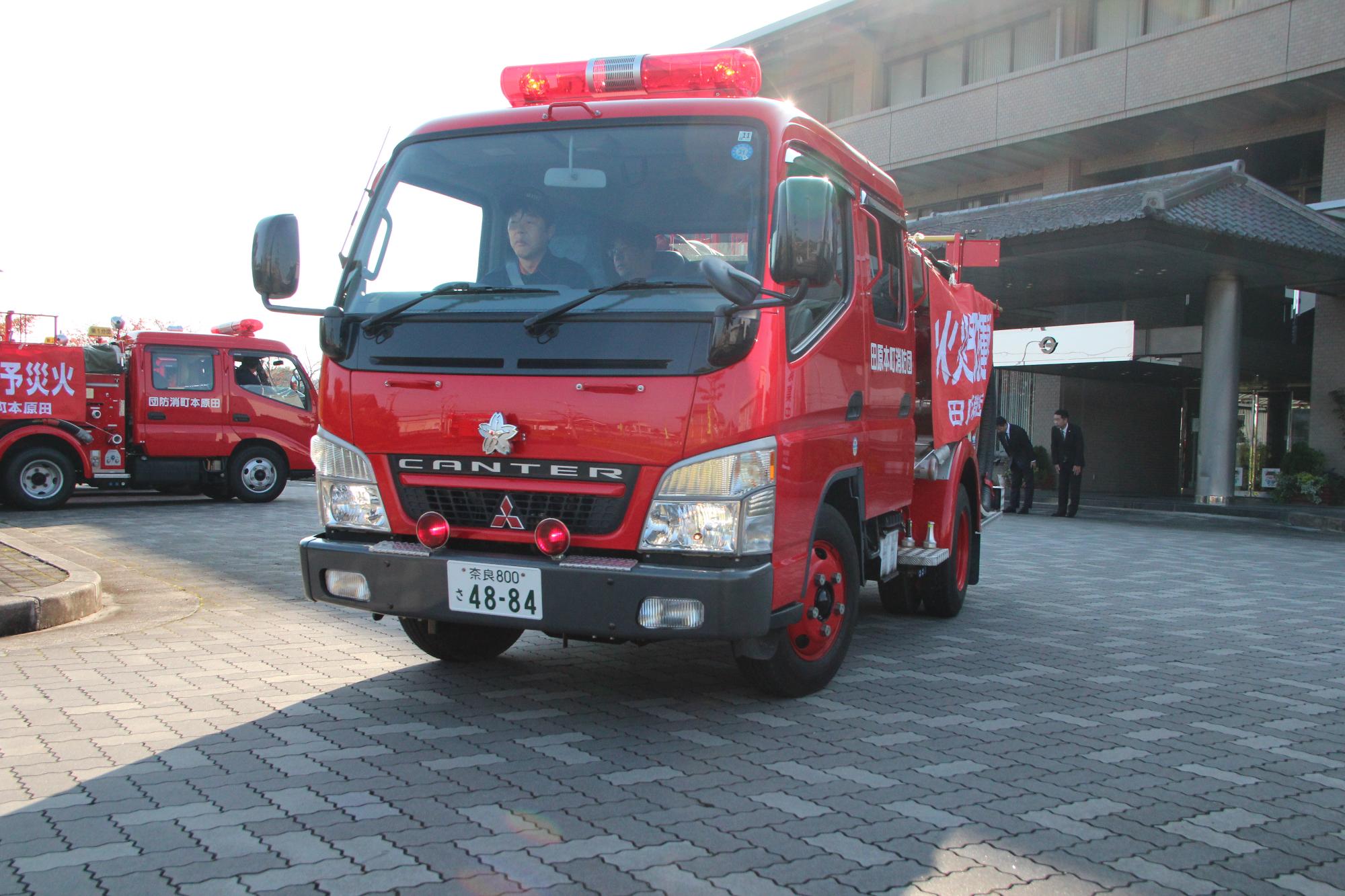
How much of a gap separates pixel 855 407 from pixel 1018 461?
14.6 m

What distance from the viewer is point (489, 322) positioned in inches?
178

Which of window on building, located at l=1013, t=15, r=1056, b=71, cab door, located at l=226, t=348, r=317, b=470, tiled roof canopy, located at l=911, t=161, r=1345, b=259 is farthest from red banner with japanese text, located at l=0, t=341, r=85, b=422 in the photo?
window on building, located at l=1013, t=15, r=1056, b=71

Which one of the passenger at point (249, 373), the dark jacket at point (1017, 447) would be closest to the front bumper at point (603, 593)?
the passenger at point (249, 373)

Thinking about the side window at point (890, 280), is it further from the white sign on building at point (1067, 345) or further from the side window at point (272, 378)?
the white sign on building at point (1067, 345)

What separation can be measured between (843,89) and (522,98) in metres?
29.6

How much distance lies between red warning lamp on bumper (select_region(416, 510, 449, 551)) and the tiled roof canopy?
42.3ft

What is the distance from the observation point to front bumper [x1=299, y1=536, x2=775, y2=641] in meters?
4.17

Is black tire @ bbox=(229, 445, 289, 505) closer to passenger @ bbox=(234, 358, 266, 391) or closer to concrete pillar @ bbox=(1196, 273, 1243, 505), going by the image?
passenger @ bbox=(234, 358, 266, 391)

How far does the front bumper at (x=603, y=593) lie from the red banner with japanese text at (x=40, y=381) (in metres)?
12.4

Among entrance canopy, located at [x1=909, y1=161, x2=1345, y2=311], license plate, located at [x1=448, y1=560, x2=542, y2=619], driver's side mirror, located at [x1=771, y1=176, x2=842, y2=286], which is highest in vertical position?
entrance canopy, located at [x1=909, y1=161, x2=1345, y2=311]

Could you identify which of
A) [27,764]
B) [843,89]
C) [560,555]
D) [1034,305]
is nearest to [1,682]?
[27,764]

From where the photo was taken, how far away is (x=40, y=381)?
14703mm

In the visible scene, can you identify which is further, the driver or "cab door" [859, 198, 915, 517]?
"cab door" [859, 198, 915, 517]

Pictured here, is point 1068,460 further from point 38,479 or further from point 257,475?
point 38,479
